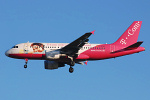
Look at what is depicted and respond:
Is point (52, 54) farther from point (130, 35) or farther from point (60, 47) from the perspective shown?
point (130, 35)

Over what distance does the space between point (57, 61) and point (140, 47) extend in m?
14.4

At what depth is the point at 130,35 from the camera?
6938 centimetres

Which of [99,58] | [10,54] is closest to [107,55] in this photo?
[99,58]

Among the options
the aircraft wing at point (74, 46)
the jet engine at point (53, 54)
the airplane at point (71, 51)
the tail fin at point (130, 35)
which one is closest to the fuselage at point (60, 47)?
the airplane at point (71, 51)

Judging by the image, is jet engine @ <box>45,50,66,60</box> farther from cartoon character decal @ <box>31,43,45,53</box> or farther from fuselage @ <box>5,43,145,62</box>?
cartoon character decal @ <box>31,43,45,53</box>

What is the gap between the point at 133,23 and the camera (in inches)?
2788

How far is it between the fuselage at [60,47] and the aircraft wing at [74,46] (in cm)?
122

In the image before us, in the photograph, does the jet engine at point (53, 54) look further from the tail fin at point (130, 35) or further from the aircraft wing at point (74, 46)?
the tail fin at point (130, 35)

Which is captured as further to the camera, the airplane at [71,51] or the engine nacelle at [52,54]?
the airplane at [71,51]

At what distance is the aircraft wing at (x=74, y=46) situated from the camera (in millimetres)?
60531

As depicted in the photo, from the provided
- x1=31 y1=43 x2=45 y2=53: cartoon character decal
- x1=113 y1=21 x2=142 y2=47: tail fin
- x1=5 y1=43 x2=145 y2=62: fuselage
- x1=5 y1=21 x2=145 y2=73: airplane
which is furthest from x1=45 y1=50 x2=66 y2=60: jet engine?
x1=113 y1=21 x2=142 y2=47: tail fin

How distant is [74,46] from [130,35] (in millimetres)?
12323

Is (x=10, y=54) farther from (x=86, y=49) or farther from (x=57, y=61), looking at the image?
(x=86, y=49)

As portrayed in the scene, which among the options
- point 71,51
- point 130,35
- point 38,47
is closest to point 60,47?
point 71,51
